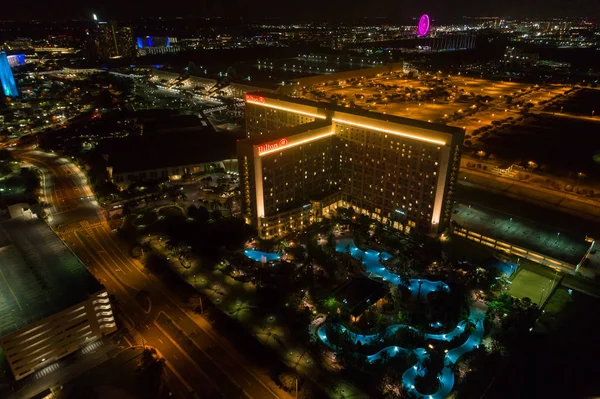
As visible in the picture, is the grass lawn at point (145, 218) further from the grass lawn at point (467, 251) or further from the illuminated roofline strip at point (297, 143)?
the grass lawn at point (467, 251)

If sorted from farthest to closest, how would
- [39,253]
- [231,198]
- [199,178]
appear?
[199,178] → [231,198] → [39,253]

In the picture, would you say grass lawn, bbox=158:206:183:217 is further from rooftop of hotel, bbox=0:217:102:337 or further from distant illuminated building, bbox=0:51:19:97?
distant illuminated building, bbox=0:51:19:97

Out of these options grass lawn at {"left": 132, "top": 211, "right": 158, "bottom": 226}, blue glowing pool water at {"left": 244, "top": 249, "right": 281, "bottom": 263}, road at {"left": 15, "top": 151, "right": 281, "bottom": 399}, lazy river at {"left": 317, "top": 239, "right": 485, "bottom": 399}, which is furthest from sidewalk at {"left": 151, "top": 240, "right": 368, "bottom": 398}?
grass lawn at {"left": 132, "top": 211, "right": 158, "bottom": 226}

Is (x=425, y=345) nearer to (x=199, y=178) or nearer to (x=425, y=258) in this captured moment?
(x=425, y=258)

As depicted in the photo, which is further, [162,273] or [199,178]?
[199,178]

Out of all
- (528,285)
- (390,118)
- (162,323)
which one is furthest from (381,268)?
(162,323)

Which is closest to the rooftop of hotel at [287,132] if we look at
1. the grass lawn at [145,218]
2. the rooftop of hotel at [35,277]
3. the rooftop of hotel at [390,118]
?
the rooftop of hotel at [390,118]

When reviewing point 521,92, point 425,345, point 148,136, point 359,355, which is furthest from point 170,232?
point 521,92

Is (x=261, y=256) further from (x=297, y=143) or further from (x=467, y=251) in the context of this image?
(x=467, y=251)
